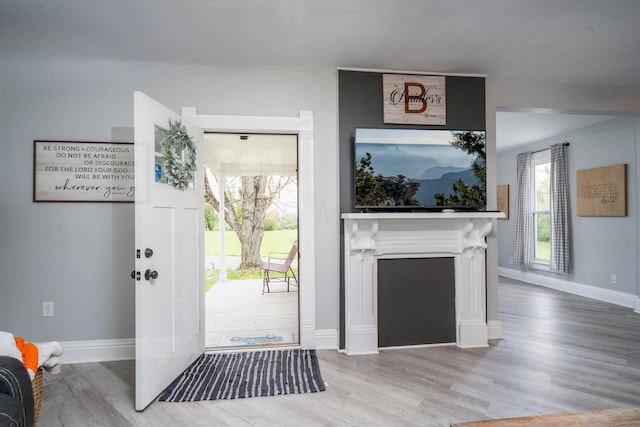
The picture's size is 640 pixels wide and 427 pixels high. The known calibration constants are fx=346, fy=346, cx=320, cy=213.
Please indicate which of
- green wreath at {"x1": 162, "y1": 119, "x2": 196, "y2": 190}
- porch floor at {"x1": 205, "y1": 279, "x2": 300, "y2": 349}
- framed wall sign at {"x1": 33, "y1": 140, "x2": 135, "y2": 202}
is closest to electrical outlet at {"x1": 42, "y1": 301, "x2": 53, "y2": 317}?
framed wall sign at {"x1": 33, "y1": 140, "x2": 135, "y2": 202}

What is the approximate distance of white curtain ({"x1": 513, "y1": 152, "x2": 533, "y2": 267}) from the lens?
6281 mm

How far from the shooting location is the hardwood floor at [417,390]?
2055mm

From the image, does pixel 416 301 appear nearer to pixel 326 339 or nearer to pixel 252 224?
pixel 326 339

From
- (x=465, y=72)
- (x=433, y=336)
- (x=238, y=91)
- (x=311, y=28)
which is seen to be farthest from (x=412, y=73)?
(x=433, y=336)

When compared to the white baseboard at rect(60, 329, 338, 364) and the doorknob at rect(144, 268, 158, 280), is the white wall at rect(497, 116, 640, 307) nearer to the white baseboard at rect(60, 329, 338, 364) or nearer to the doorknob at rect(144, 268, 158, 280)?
the doorknob at rect(144, 268, 158, 280)

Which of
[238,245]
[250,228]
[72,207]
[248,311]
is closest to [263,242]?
[250,228]

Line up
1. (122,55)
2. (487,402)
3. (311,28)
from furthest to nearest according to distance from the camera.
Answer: (122,55) → (311,28) → (487,402)

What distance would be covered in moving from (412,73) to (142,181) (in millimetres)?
2426

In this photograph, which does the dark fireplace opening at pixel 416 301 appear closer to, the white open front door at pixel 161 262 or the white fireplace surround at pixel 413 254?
the white fireplace surround at pixel 413 254

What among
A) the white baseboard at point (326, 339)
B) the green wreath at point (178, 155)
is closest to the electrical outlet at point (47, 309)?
the green wreath at point (178, 155)

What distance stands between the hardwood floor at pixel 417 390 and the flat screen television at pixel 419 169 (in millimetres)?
1302

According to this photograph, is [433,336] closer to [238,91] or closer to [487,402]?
[487,402]

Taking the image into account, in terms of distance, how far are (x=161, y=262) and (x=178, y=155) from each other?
0.81 m

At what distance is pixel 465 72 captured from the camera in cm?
317
